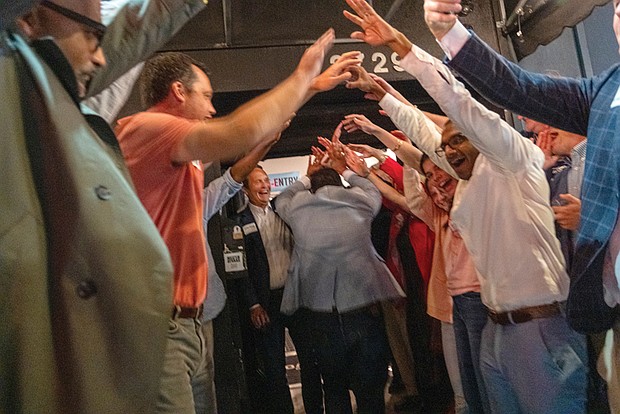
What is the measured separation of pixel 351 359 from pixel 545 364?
1.24 meters

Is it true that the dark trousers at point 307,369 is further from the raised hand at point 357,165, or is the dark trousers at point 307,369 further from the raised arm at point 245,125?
the raised arm at point 245,125

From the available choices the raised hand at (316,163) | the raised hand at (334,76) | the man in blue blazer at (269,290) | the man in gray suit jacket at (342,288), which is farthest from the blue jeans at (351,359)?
the raised hand at (334,76)

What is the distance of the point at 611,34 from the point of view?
3.13 m

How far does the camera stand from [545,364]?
1.83m

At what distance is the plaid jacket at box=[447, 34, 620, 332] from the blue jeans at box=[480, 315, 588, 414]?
36cm

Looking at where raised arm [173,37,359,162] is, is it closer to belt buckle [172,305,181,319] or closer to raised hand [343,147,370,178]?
belt buckle [172,305,181,319]

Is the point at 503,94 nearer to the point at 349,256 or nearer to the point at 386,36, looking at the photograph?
the point at 386,36

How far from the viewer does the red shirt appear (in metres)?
1.42

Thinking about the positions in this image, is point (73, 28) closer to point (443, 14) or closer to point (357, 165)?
point (443, 14)

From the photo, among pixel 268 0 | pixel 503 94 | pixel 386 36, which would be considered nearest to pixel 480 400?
pixel 503 94

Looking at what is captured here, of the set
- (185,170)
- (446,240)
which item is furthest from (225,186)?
(185,170)

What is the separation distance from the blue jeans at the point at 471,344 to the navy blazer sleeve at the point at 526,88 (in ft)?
2.88

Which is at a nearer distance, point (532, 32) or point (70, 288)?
point (70, 288)

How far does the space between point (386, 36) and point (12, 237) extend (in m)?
1.53
